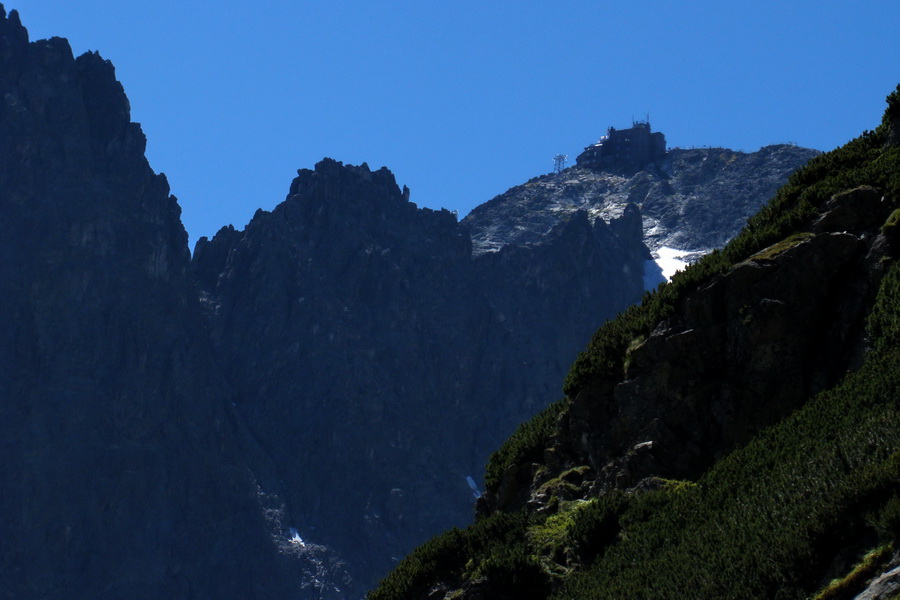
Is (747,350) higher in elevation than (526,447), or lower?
lower

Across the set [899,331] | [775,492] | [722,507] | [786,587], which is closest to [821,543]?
[786,587]

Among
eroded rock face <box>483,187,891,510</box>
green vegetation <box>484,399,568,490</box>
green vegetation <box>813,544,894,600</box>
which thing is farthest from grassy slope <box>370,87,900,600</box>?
eroded rock face <box>483,187,891,510</box>

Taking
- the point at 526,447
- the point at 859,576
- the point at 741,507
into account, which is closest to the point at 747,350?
the point at 741,507

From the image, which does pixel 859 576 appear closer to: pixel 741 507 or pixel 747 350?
pixel 741 507

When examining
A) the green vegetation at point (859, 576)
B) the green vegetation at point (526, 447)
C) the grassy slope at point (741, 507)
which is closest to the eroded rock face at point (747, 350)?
the grassy slope at point (741, 507)

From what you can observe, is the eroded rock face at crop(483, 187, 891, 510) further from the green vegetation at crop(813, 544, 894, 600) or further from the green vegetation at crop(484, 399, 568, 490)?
the green vegetation at crop(813, 544, 894, 600)

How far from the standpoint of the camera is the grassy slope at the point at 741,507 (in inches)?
845

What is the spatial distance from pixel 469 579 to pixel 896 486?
1151cm

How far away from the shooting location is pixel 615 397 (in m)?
32.0

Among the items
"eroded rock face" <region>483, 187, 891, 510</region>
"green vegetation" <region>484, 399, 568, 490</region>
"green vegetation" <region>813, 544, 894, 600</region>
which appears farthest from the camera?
"green vegetation" <region>484, 399, 568, 490</region>

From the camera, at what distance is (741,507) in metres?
24.6

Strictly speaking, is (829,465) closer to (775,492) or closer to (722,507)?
(775,492)

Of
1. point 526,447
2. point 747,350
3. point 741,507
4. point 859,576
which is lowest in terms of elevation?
point 859,576

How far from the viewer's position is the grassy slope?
70.4 feet
